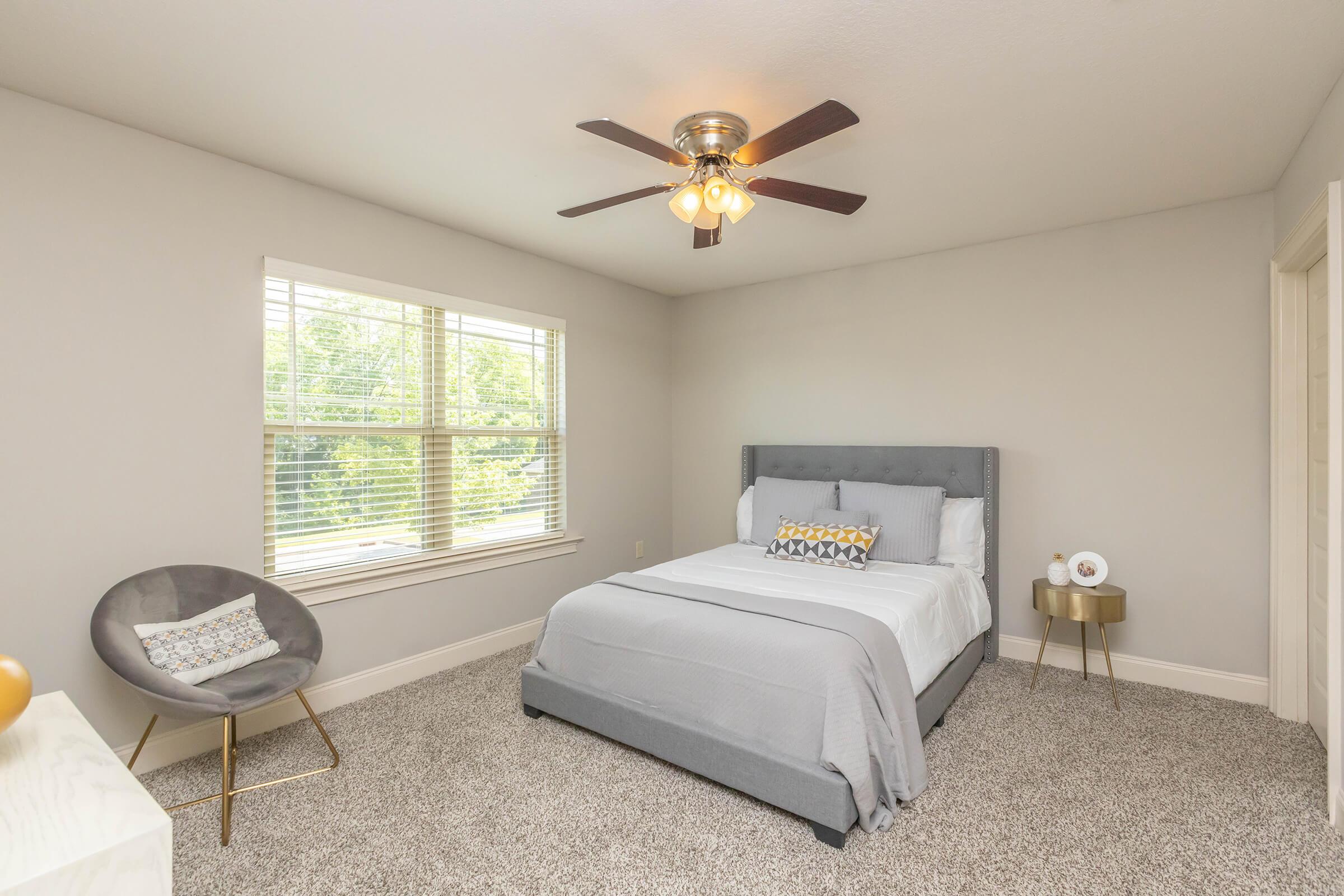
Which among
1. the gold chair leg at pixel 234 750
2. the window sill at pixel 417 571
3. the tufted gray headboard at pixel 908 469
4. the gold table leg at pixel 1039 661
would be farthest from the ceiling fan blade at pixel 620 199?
the gold table leg at pixel 1039 661

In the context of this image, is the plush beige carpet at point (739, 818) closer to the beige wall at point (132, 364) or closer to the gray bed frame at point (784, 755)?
the gray bed frame at point (784, 755)

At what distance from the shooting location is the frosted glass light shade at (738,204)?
213cm

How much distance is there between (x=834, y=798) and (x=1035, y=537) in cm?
234

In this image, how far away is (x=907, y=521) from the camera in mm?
3549

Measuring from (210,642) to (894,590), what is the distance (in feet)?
9.11

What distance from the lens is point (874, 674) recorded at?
2.20 meters

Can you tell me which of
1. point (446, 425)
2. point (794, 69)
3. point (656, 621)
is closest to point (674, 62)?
point (794, 69)

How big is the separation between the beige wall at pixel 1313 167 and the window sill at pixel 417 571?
3.96m

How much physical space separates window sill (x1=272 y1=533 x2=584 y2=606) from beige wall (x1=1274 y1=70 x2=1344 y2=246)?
396 cm

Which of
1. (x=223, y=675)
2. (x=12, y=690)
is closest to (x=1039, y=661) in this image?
(x=223, y=675)

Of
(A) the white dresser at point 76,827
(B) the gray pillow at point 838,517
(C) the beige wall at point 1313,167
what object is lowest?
(A) the white dresser at point 76,827

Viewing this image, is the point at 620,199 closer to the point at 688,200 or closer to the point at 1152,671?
the point at 688,200

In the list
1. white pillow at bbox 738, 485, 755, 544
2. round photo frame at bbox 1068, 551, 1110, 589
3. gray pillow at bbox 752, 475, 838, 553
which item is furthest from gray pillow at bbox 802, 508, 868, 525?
round photo frame at bbox 1068, 551, 1110, 589

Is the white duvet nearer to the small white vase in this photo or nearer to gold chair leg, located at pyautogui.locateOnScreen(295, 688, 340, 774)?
the small white vase
